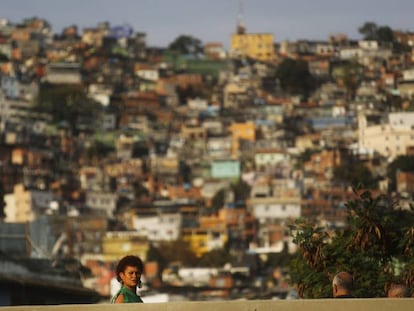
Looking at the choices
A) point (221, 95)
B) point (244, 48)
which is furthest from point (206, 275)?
point (244, 48)

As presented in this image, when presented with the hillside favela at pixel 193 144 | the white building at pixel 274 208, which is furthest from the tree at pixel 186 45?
the white building at pixel 274 208

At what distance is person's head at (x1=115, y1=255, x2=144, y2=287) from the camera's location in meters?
10.0

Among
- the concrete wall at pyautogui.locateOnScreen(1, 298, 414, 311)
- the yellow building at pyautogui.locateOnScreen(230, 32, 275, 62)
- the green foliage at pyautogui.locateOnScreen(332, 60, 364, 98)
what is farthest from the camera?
the yellow building at pyautogui.locateOnScreen(230, 32, 275, 62)

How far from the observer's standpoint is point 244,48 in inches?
6245

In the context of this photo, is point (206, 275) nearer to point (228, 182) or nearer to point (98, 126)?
point (228, 182)

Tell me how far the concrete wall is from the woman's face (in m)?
0.90

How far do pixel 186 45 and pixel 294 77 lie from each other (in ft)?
45.3

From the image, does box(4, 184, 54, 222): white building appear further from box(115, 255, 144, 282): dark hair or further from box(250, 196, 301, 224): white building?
box(115, 255, 144, 282): dark hair

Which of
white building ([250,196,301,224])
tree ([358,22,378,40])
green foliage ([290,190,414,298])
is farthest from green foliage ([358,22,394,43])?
green foliage ([290,190,414,298])

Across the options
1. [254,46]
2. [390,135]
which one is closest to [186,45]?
[254,46]

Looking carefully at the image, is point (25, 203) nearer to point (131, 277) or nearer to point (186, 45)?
point (186, 45)

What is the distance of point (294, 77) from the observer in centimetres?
14488

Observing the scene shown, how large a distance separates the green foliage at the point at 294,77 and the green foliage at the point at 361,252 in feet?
410

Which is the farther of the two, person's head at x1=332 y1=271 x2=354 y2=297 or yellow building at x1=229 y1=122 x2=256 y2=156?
yellow building at x1=229 y1=122 x2=256 y2=156
